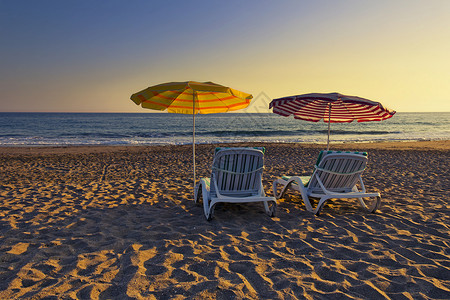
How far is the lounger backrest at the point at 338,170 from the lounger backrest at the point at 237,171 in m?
0.95

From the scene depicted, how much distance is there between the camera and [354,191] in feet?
15.6

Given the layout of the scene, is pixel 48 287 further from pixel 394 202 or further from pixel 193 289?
pixel 394 202

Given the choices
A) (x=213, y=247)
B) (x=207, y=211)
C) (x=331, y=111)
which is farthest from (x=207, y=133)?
(x=213, y=247)

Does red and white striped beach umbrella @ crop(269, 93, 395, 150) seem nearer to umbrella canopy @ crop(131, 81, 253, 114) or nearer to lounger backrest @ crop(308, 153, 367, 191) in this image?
umbrella canopy @ crop(131, 81, 253, 114)

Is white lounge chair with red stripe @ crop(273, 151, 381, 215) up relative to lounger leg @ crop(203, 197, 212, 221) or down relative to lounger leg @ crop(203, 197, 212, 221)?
up

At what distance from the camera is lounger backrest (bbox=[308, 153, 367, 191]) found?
4277 mm

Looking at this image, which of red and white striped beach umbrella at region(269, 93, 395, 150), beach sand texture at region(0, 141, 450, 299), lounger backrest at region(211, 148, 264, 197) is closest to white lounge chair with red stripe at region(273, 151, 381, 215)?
beach sand texture at region(0, 141, 450, 299)

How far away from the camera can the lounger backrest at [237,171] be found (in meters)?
4.10

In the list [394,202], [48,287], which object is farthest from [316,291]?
[394,202]

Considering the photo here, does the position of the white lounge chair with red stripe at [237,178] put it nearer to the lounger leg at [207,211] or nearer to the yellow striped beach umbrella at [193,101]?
the lounger leg at [207,211]

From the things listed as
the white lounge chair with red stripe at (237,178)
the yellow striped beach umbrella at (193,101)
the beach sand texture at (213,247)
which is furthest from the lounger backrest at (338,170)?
the yellow striped beach umbrella at (193,101)

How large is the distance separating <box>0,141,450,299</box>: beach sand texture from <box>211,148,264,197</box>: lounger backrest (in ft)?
1.28

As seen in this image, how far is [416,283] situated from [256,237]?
1.64 meters

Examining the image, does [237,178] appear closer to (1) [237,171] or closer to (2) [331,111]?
(1) [237,171]
